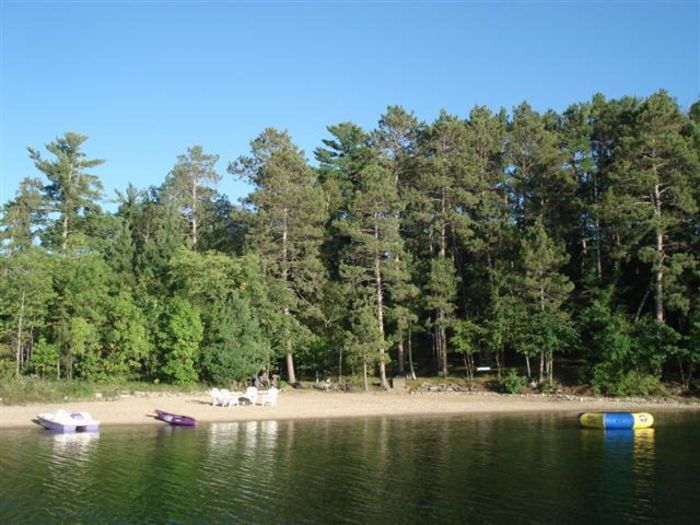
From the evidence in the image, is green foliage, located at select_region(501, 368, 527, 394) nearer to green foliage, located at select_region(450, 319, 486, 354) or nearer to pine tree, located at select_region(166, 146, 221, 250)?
green foliage, located at select_region(450, 319, 486, 354)

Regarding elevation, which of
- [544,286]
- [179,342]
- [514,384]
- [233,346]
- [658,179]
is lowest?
[514,384]

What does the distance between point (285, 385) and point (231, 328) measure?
7.33 m

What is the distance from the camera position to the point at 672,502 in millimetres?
17391

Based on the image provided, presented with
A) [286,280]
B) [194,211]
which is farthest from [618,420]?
[194,211]

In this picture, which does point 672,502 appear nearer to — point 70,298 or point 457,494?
point 457,494

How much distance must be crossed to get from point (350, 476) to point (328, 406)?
2010 cm

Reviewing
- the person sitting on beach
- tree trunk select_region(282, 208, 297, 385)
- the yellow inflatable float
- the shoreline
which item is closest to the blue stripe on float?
the yellow inflatable float

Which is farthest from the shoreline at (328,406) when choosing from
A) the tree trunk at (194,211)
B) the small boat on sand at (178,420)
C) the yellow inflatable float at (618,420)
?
the tree trunk at (194,211)

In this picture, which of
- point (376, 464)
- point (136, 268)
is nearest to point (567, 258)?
point (376, 464)

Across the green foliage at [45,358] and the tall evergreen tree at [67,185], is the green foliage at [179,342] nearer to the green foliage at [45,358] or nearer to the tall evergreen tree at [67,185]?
the green foliage at [45,358]

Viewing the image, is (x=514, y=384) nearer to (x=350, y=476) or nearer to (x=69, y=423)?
(x=350, y=476)

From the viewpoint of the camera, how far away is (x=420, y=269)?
56.2 meters

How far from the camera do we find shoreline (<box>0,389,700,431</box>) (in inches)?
1355

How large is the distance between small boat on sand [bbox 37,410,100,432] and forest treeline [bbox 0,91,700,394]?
11.3 meters
